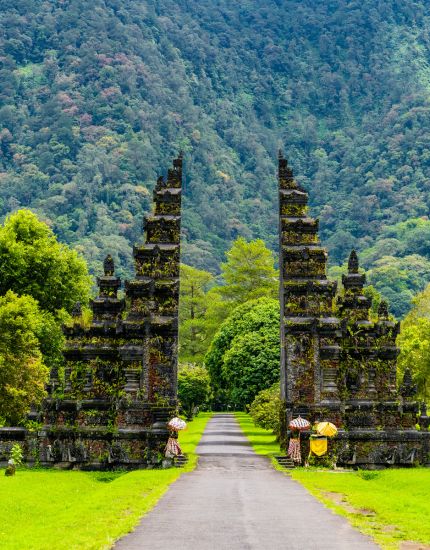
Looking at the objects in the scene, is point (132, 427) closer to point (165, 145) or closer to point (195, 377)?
point (195, 377)

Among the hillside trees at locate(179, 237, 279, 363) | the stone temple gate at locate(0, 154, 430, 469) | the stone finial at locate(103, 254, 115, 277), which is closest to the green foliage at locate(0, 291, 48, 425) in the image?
the stone temple gate at locate(0, 154, 430, 469)

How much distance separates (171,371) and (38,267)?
24688 mm

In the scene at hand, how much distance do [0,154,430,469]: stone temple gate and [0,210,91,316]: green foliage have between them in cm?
1764

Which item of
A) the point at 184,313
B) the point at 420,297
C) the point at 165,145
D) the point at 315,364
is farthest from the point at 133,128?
the point at 315,364

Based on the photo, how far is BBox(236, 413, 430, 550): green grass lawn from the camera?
661 inches

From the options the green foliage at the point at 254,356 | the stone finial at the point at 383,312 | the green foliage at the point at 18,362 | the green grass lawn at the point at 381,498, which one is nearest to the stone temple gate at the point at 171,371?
the stone finial at the point at 383,312

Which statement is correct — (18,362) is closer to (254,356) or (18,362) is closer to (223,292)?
(254,356)

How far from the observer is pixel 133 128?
194125mm

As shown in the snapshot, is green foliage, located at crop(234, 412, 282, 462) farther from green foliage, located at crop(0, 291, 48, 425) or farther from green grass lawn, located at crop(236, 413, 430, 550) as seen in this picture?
green foliage, located at crop(0, 291, 48, 425)

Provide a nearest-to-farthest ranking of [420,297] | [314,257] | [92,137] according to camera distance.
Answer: [314,257] → [420,297] → [92,137]

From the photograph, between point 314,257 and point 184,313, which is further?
point 184,313

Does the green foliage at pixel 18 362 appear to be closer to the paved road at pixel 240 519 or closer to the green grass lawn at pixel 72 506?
the green grass lawn at pixel 72 506

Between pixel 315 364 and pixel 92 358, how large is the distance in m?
9.58

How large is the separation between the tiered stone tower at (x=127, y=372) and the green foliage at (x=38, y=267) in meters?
18.7
